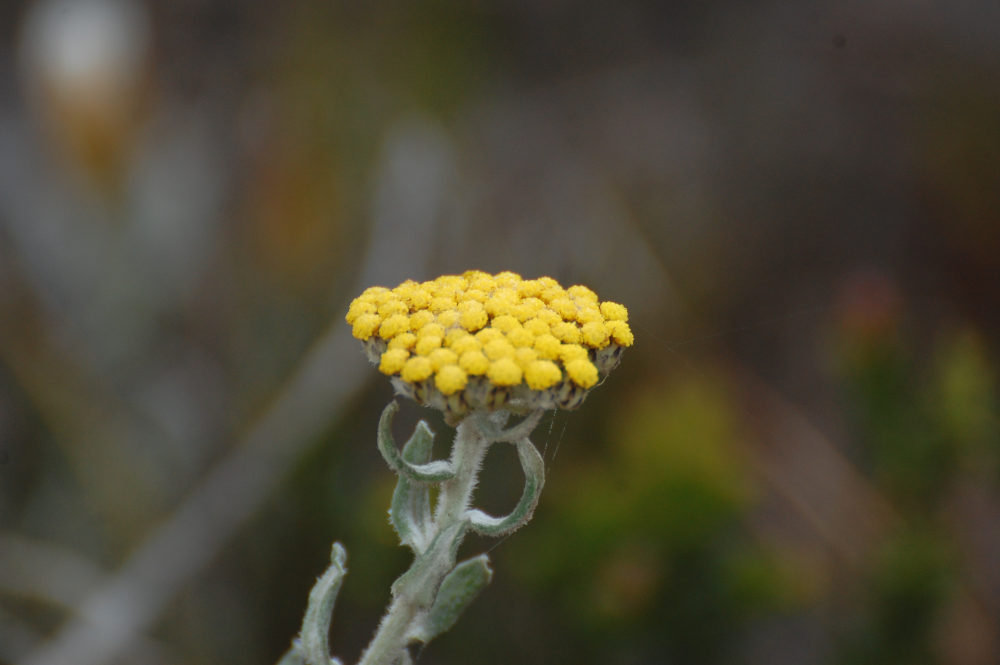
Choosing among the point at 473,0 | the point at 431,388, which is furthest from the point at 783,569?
the point at 473,0

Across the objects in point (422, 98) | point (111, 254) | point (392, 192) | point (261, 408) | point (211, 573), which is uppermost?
point (422, 98)

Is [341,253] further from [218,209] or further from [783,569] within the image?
[783,569]

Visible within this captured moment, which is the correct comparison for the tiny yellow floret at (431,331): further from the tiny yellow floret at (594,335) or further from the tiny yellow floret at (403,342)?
Result: the tiny yellow floret at (594,335)

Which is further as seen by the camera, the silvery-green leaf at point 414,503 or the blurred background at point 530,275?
the blurred background at point 530,275

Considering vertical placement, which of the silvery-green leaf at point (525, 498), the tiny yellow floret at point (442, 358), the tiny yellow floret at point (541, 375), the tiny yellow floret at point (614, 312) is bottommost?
the silvery-green leaf at point (525, 498)

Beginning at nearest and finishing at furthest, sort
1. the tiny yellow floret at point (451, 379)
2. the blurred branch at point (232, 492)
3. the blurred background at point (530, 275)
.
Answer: the tiny yellow floret at point (451, 379)
the blurred branch at point (232, 492)
the blurred background at point (530, 275)

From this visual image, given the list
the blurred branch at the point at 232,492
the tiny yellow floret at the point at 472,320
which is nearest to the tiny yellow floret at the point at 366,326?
the tiny yellow floret at the point at 472,320

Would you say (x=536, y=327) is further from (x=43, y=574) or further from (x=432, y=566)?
(x=43, y=574)
